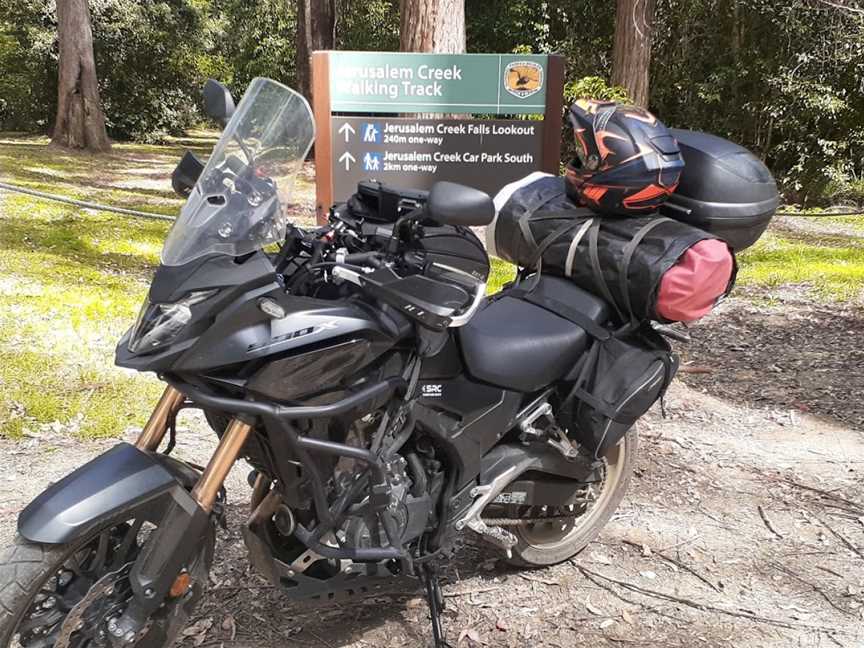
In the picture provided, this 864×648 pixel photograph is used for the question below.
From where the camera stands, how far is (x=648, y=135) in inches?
118

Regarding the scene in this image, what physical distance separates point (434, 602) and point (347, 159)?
5.51m


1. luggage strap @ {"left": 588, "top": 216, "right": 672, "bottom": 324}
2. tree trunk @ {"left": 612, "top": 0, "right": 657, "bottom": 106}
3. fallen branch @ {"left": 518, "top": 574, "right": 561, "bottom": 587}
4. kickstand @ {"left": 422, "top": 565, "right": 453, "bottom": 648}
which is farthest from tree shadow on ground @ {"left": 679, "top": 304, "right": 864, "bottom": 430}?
tree trunk @ {"left": 612, "top": 0, "right": 657, "bottom": 106}

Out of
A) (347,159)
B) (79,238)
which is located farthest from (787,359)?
(79,238)

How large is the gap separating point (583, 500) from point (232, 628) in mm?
1436

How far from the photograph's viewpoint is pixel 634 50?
13664mm

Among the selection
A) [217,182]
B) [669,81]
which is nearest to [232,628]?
[217,182]

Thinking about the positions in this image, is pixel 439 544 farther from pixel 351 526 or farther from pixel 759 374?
pixel 759 374

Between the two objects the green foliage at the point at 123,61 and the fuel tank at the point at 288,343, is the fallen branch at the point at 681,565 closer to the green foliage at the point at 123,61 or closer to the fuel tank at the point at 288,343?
the fuel tank at the point at 288,343

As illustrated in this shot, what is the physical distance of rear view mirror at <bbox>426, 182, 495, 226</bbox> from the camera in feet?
7.04

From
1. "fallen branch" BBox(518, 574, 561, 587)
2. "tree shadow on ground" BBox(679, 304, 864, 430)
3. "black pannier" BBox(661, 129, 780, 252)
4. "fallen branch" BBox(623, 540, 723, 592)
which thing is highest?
"black pannier" BBox(661, 129, 780, 252)

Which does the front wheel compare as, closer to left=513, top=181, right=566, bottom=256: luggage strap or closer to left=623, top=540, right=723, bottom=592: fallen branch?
left=513, top=181, right=566, bottom=256: luggage strap

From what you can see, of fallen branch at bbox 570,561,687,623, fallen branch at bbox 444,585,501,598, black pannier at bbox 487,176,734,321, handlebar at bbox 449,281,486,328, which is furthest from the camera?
fallen branch at bbox 444,585,501,598

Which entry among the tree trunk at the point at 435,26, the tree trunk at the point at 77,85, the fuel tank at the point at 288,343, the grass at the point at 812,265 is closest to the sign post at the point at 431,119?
the tree trunk at the point at 435,26

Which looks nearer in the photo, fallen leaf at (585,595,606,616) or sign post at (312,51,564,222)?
fallen leaf at (585,595,606,616)
